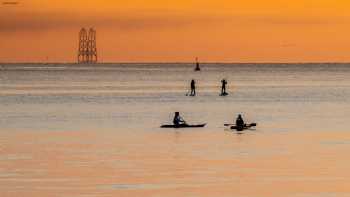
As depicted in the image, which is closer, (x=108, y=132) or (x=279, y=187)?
(x=279, y=187)

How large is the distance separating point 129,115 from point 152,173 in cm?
3295

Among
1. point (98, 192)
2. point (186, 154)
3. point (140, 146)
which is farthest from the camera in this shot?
point (140, 146)

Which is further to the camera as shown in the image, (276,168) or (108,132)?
(108,132)

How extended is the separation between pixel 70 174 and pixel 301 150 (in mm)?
10108

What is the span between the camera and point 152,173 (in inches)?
1272

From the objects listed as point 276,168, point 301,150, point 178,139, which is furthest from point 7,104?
point 276,168

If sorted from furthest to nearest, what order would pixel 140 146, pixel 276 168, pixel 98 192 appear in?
pixel 140 146
pixel 276 168
pixel 98 192

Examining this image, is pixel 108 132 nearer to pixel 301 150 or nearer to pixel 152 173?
pixel 301 150

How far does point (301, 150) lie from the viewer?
39.4 metres

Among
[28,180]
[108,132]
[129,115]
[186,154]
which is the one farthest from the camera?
[129,115]

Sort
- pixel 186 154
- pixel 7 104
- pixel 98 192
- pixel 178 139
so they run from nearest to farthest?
pixel 98 192 < pixel 186 154 < pixel 178 139 < pixel 7 104

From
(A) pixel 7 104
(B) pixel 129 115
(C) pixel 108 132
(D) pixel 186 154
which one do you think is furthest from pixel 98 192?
(A) pixel 7 104

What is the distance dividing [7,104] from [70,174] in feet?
167

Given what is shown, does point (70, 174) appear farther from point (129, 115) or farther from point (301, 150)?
point (129, 115)
